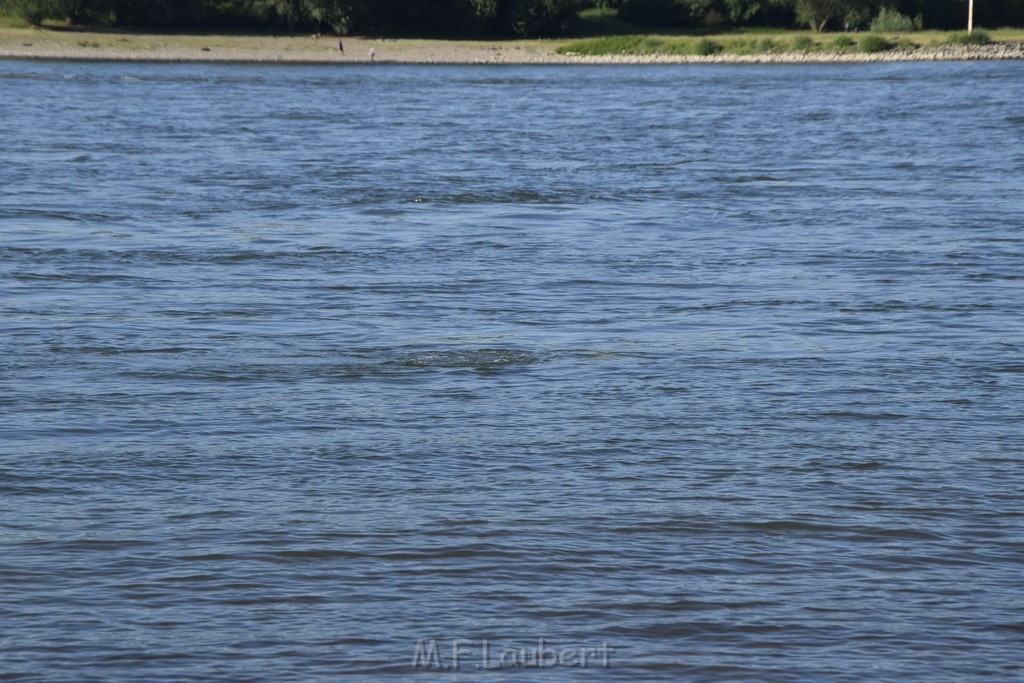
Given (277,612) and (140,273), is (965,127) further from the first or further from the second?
(277,612)

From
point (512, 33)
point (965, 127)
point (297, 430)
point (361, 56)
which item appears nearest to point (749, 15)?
point (512, 33)

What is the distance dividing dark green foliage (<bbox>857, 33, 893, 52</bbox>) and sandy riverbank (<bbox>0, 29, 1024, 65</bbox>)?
877 millimetres

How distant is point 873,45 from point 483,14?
22520 mm

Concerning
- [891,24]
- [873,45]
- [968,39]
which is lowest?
[873,45]

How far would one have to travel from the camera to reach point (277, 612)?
16.1 ft

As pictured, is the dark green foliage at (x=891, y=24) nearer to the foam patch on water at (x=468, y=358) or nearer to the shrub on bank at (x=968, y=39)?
the shrub on bank at (x=968, y=39)

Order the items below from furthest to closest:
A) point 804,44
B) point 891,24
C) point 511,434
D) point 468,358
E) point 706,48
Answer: point 891,24 → point 804,44 → point 706,48 → point 468,358 → point 511,434

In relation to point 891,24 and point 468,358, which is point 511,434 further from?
point 891,24

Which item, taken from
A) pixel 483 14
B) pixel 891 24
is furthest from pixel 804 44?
pixel 483 14

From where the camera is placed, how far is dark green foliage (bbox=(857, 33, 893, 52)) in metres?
75.9

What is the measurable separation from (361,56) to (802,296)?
69199 mm

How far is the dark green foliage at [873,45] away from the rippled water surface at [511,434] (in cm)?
6136

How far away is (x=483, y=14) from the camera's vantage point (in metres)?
85.1

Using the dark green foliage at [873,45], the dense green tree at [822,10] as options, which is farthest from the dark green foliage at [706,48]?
the dense green tree at [822,10]
